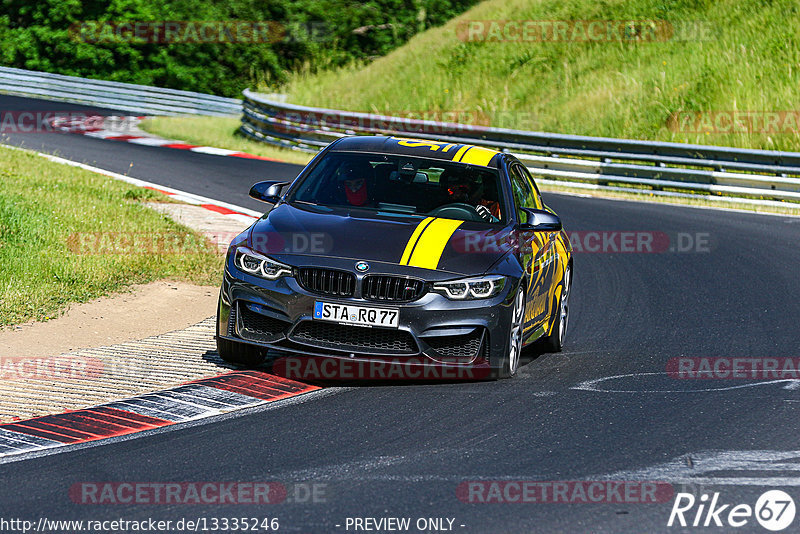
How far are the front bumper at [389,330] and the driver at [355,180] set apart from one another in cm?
130

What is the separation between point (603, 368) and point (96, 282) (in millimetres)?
4855

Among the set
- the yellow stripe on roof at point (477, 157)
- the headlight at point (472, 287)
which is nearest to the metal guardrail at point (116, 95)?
the yellow stripe on roof at point (477, 157)

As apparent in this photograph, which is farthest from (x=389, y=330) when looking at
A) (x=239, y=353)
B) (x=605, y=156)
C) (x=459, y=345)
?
(x=605, y=156)

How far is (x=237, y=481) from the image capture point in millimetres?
5746

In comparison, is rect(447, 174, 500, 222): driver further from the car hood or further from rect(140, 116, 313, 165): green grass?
rect(140, 116, 313, 165): green grass

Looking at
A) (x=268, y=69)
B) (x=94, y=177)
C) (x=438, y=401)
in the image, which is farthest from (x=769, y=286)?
(x=268, y=69)

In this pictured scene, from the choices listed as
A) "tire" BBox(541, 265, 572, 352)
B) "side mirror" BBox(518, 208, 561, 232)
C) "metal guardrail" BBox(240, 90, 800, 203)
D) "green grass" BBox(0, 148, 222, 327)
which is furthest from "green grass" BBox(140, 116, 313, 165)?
"side mirror" BBox(518, 208, 561, 232)

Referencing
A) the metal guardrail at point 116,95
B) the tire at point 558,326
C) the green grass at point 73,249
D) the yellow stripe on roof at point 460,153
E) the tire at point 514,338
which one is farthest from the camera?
the metal guardrail at point 116,95

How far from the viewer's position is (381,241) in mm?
7930

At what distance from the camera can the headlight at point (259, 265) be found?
25.5 feet

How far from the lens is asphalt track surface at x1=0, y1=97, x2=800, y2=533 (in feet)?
17.7

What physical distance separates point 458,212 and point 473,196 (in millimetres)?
289

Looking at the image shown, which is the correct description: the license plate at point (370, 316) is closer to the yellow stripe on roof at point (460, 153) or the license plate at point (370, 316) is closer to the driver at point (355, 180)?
the driver at point (355, 180)

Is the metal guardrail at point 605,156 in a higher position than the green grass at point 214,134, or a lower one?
higher
